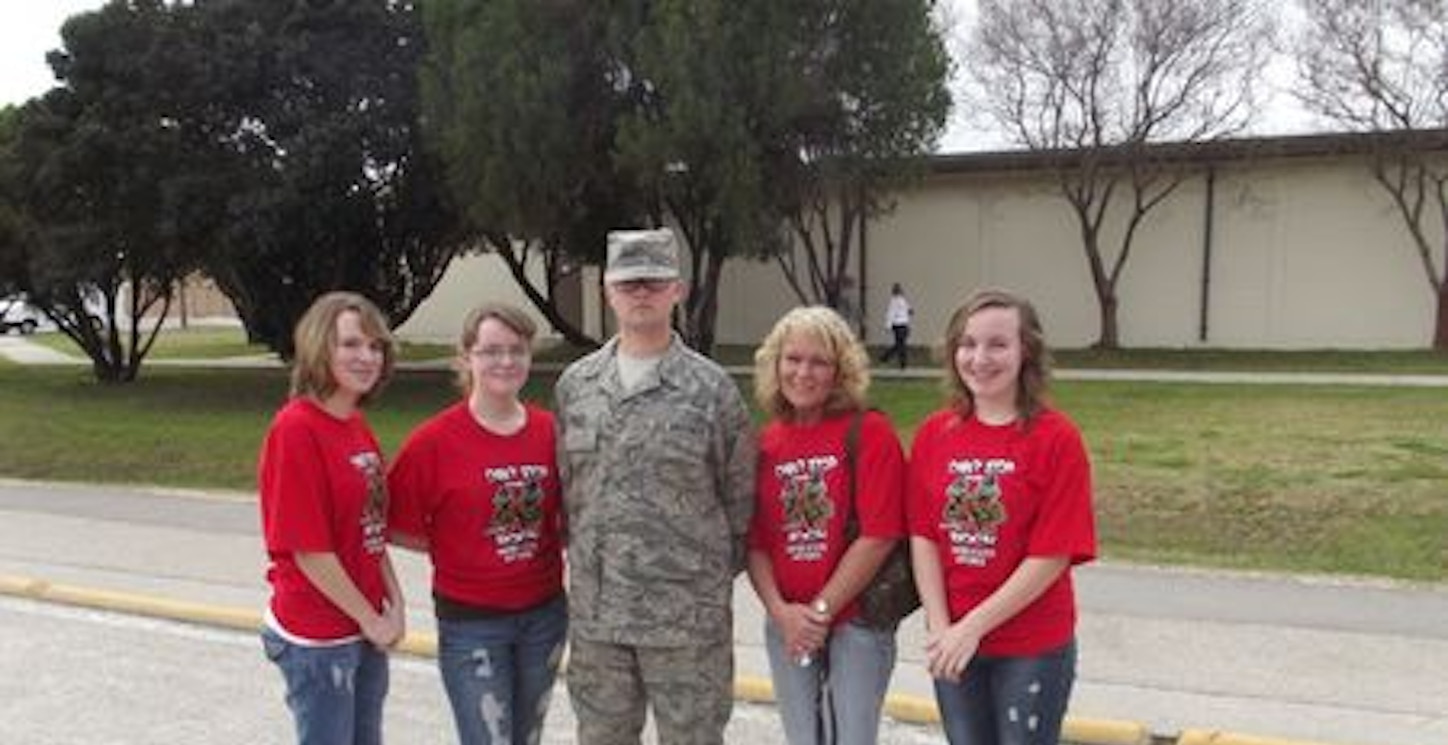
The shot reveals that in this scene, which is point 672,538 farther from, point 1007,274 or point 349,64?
point 1007,274

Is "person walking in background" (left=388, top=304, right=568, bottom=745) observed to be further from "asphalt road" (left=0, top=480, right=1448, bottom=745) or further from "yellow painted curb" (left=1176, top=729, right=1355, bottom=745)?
"yellow painted curb" (left=1176, top=729, right=1355, bottom=745)

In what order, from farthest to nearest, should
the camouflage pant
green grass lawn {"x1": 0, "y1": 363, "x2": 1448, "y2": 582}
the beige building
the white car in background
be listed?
the white car in background → the beige building → green grass lawn {"x1": 0, "y1": 363, "x2": 1448, "y2": 582} → the camouflage pant

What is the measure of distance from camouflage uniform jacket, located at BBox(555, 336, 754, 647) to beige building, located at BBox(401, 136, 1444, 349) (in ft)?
73.0

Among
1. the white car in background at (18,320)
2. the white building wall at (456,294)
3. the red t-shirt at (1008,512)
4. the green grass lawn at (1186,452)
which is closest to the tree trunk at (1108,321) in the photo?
the green grass lawn at (1186,452)

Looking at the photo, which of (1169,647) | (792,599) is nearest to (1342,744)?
(1169,647)

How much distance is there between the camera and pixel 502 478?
3963 mm

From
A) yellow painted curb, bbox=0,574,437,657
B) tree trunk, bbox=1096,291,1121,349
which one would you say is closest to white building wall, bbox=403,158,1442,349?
tree trunk, bbox=1096,291,1121,349

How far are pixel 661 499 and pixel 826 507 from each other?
0.45 meters

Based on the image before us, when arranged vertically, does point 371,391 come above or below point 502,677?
above

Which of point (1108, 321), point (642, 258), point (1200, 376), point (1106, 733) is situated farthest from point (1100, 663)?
point (1108, 321)

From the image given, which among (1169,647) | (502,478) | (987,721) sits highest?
(502,478)

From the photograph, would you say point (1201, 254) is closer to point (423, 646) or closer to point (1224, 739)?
point (423, 646)

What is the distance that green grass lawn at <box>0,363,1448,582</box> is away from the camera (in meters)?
9.75

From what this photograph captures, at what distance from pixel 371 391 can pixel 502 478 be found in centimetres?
46
